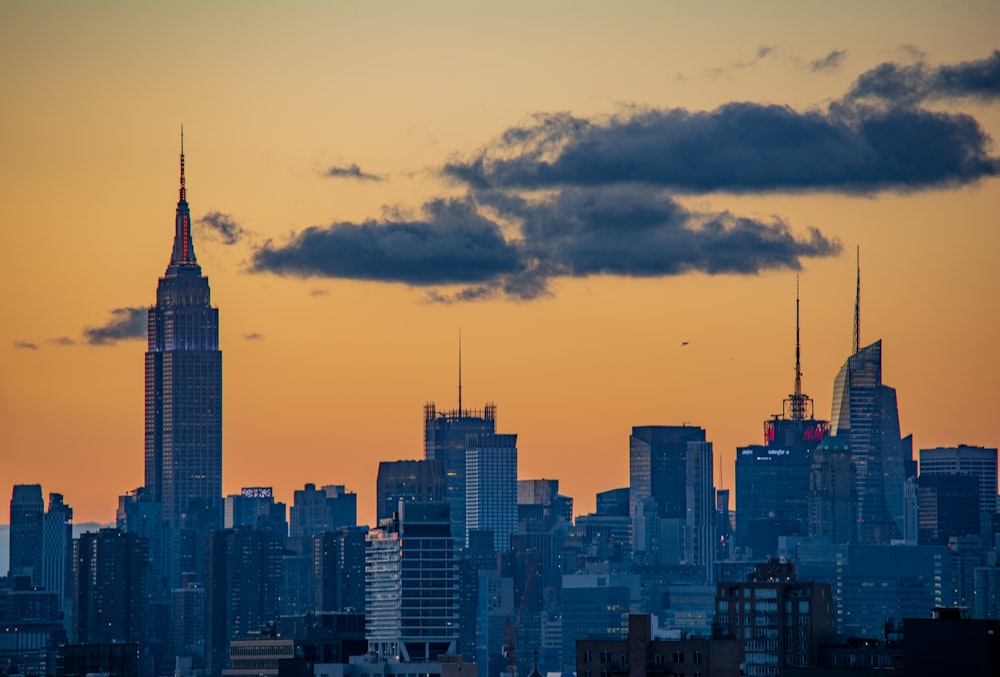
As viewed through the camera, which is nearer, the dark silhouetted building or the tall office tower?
the dark silhouetted building

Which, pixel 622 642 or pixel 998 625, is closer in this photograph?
pixel 998 625

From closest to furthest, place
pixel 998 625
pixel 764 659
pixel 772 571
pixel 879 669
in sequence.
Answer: pixel 998 625
pixel 879 669
pixel 764 659
pixel 772 571

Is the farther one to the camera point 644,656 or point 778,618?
point 778,618

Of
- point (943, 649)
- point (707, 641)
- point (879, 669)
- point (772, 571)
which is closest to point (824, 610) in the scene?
point (772, 571)

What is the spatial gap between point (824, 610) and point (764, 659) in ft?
29.6

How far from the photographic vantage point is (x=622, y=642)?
129375 millimetres

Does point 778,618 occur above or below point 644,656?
above

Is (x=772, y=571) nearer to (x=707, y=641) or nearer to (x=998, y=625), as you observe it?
(x=707, y=641)

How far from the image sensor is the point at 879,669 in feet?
397

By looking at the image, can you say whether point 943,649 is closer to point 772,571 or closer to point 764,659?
point 764,659

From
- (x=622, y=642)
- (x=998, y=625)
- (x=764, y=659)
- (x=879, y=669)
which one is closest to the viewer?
(x=998, y=625)

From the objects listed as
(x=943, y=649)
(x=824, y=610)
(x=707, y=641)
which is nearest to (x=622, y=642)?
(x=707, y=641)

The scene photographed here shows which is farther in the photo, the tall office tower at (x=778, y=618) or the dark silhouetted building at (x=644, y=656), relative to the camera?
the tall office tower at (x=778, y=618)

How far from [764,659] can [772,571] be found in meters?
15.2
